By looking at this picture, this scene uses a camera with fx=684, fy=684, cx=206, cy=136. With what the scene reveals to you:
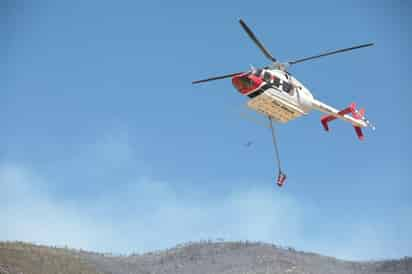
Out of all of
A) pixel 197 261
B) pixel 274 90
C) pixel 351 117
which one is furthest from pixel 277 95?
pixel 197 261

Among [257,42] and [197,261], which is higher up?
[257,42]

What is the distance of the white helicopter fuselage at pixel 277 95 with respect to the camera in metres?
31.2

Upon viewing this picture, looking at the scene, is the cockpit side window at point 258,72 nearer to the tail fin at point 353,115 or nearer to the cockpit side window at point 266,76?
the cockpit side window at point 266,76

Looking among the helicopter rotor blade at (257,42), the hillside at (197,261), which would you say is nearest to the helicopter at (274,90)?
the helicopter rotor blade at (257,42)

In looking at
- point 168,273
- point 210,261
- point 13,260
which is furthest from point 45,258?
point 210,261

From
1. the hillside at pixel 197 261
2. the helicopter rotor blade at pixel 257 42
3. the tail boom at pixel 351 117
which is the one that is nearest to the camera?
the helicopter rotor blade at pixel 257 42

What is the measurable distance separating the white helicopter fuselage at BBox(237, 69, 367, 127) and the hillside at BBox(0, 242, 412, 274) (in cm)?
1492

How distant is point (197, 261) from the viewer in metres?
47.1

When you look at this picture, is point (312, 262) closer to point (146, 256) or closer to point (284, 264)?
point (284, 264)

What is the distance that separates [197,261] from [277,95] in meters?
19.1

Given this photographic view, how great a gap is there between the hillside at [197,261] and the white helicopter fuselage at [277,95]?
49.0 feet

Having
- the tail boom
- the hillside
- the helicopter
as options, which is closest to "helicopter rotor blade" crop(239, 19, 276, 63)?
the helicopter

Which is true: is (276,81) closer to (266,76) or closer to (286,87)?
(266,76)

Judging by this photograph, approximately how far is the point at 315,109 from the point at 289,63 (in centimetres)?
328
